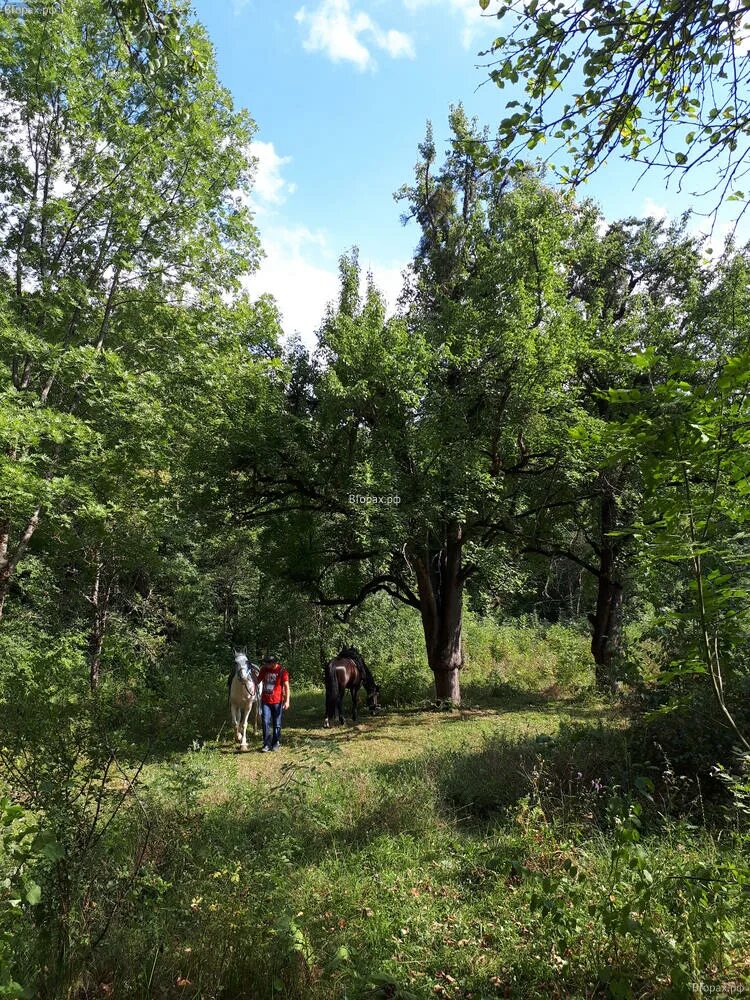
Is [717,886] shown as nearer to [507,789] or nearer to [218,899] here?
[218,899]

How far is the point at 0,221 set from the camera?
9.55 m

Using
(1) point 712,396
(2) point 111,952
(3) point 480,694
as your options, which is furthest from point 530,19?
(3) point 480,694

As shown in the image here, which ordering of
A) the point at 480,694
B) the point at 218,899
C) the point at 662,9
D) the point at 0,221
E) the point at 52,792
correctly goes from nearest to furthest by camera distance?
the point at 662,9, the point at 52,792, the point at 218,899, the point at 0,221, the point at 480,694

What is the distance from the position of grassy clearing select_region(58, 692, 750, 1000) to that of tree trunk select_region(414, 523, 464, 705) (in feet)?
24.6

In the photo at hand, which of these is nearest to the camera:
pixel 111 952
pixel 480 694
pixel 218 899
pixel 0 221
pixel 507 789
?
pixel 111 952

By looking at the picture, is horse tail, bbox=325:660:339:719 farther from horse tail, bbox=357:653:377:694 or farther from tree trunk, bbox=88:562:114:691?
tree trunk, bbox=88:562:114:691

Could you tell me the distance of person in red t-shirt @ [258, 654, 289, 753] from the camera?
32.8ft

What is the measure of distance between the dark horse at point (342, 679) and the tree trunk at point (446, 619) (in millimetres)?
1839

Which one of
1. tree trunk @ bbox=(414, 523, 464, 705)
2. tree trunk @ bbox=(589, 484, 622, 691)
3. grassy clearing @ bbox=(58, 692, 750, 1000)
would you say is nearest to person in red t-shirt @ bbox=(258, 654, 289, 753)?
grassy clearing @ bbox=(58, 692, 750, 1000)

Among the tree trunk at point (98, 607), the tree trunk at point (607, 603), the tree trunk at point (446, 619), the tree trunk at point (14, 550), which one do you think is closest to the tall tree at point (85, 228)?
the tree trunk at point (14, 550)

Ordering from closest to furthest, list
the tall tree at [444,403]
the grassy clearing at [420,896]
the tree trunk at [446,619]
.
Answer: the grassy clearing at [420,896]
the tall tree at [444,403]
the tree trunk at [446,619]

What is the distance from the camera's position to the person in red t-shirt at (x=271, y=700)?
10008 mm

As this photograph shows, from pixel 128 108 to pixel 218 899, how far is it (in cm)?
1155

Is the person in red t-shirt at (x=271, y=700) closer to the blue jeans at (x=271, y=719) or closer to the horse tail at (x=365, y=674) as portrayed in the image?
the blue jeans at (x=271, y=719)
